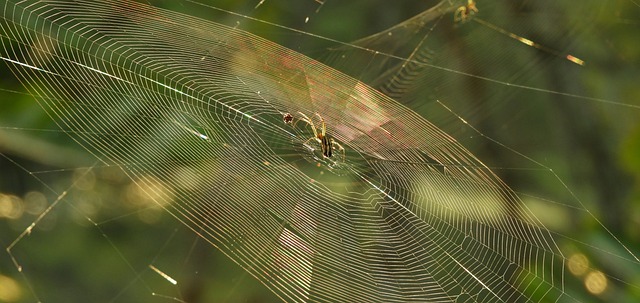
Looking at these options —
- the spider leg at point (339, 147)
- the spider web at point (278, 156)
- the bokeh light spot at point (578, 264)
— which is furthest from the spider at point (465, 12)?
the bokeh light spot at point (578, 264)

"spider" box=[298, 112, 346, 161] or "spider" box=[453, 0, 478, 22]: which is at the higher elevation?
"spider" box=[453, 0, 478, 22]

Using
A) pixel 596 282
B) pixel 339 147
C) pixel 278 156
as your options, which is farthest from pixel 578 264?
pixel 278 156

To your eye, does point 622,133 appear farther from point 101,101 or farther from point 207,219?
point 101,101

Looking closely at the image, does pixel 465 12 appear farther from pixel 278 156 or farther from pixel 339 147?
pixel 278 156

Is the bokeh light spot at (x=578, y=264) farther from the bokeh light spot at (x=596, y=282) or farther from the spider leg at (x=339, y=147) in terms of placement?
the spider leg at (x=339, y=147)

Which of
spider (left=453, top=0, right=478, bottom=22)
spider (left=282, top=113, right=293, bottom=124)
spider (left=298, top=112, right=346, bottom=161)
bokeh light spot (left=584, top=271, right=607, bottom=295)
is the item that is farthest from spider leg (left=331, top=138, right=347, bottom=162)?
bokeh light spot (left=584, top=271, right=607, bottom=295)

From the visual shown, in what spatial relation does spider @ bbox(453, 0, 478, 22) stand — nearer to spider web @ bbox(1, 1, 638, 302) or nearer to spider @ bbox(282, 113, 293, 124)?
spider web @ bbox(1, 1, 638, 302)
